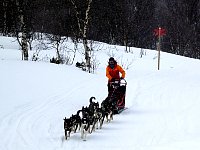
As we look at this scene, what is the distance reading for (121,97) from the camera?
34.7 ft

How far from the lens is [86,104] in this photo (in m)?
11.5

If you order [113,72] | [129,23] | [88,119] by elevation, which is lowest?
[88,119]

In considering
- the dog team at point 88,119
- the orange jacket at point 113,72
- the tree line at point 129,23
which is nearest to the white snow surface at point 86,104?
the dog team at point 88,119

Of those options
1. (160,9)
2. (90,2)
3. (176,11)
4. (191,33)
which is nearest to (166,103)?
(90,2)

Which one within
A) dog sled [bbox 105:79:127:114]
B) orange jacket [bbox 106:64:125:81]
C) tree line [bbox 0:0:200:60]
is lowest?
dog sled [bbox 105:79:127:114]

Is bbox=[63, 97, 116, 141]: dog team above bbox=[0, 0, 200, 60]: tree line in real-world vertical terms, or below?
below

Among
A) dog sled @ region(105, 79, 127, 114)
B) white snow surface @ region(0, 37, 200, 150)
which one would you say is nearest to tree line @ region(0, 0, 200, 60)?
white snow surface @ region(0, 37, 200, 150)

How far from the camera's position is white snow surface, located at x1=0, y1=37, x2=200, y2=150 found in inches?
295

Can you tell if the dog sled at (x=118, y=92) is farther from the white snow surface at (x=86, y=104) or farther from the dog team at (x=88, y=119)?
the dog team at (x=88, y=119)

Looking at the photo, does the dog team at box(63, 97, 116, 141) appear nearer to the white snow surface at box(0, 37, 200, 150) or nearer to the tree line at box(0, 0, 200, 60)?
the white snow surface at box(0, 37, 200, 150)

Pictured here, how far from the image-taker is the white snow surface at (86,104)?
7.50 meters

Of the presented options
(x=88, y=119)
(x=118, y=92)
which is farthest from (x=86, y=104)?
(x=88, y=119)

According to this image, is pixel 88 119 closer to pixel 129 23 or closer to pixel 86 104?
pixel 86 104

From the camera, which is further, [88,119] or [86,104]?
[86,104]
